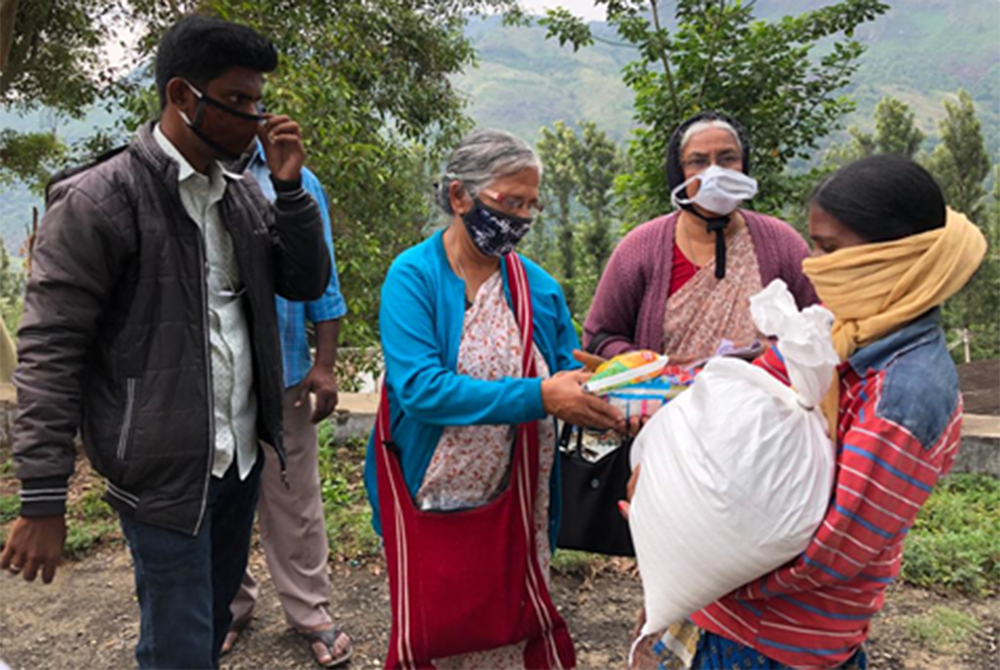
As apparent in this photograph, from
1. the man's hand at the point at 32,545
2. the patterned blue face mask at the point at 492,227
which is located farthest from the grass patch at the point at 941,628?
the man's hand at the point at 32,545

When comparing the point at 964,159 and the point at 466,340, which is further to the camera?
the point at 964,159

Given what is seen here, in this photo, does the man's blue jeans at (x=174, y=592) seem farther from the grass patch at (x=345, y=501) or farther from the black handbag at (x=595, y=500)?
the grass patch at (x=345, y=501)

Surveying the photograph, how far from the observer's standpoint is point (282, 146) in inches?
80.2

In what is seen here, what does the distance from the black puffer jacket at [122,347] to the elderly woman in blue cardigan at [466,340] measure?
487 millimetres

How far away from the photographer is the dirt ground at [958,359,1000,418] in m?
8.03

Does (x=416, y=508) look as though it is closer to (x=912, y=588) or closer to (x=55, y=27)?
(x=912, y=588)

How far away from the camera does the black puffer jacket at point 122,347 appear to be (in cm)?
168

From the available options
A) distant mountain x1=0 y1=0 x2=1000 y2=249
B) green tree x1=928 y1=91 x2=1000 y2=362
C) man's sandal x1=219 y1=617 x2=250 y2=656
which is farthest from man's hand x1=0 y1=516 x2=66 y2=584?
distant mountain x1=0 y1=0 x2=1000 y2=249

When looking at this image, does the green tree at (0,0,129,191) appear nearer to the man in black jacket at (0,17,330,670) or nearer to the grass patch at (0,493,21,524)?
the grass patch at (0,493,21,524)

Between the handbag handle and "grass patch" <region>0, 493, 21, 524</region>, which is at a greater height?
the handbag handle

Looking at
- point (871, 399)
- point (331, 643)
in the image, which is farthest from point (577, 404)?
point (331, 643)

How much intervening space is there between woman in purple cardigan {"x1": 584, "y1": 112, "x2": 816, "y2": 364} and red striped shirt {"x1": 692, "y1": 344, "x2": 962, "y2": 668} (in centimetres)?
67

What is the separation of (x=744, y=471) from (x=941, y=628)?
2230mm

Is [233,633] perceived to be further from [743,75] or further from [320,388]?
[743,75]
